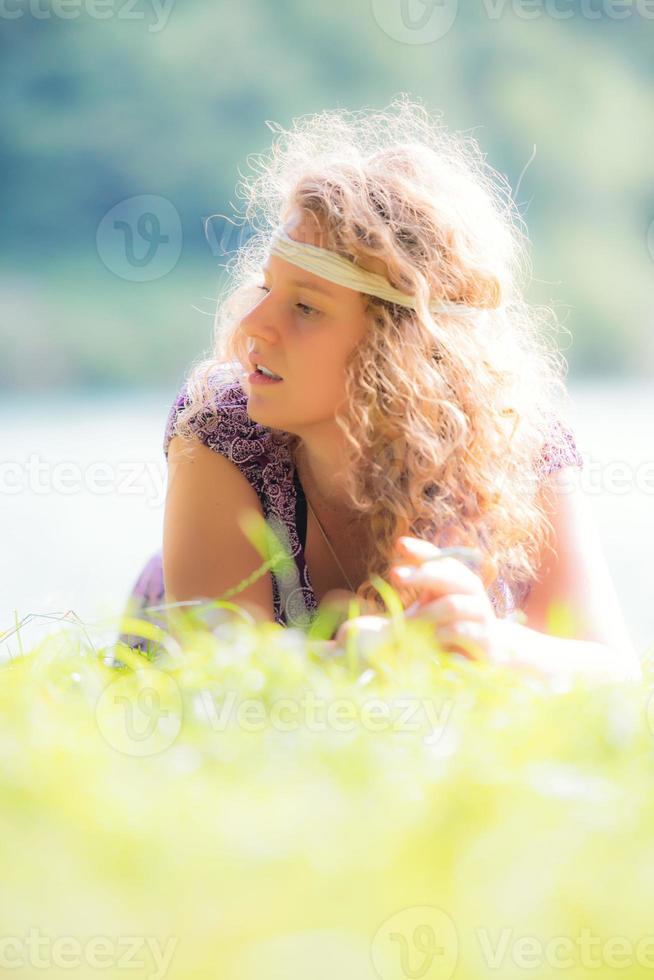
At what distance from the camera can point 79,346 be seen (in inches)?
513

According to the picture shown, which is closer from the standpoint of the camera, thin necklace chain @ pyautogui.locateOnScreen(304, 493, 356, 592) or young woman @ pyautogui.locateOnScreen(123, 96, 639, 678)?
young woman @ pyautogui.locateOnScreen(123, 96, 639, 678)

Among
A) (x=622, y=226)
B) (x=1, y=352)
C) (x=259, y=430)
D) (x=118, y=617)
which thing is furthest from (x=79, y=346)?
(x=118, y=617)

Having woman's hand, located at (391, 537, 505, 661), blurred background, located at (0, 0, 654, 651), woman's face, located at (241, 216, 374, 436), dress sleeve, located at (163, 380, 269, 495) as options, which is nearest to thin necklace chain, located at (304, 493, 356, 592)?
dress sleeve, located at (163, 380, 269, 495)

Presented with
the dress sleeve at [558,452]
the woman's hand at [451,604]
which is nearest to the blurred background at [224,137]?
the dress sleeve at [558,452]

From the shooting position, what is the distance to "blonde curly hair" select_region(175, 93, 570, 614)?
1779 millimetres

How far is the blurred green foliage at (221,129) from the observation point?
526 inches

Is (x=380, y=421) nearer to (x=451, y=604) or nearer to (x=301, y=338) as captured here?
(x=301, y=338)

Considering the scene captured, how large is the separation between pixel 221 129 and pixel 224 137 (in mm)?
100

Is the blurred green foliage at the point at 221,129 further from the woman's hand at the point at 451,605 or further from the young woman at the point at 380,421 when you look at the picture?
the woman's hand at the point at 451,605

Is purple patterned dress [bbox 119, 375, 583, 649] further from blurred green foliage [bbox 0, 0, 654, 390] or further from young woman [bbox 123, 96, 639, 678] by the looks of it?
blurred green foliage [bbox 0, 0, 654, 390]

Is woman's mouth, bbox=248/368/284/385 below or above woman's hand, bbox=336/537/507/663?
above

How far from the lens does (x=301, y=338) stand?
178 centimetres

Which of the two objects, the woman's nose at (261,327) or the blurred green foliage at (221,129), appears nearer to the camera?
the woman's nose at (261,327)

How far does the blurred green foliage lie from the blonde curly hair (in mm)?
11382
